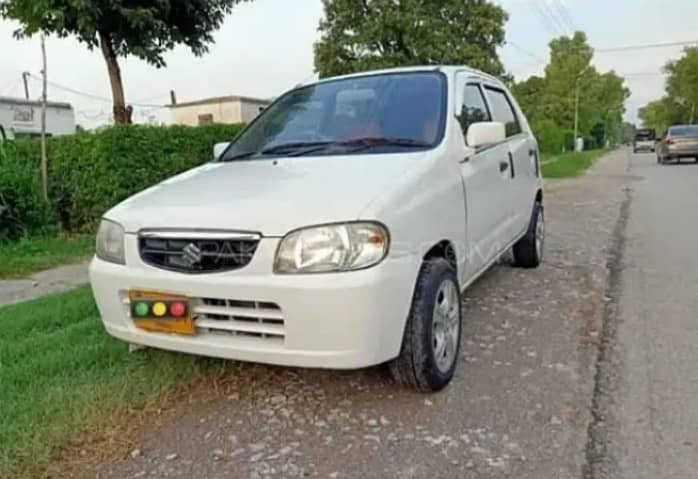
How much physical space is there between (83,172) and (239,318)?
6061 mm

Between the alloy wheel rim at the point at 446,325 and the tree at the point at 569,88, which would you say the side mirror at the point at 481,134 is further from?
the tree at the point at 569,88

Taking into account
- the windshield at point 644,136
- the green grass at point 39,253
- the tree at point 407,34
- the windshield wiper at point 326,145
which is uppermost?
the tree at point 407,34

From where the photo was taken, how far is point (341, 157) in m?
3.21

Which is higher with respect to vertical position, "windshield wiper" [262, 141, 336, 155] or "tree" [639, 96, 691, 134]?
"tree" [639, 96, 691, 134]

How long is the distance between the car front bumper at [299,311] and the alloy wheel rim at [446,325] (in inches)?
12.9

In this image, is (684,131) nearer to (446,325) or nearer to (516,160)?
(516,160)

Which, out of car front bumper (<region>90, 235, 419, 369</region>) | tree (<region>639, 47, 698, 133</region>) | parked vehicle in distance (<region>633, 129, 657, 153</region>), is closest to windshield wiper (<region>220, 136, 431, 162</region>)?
car front bumper (<region>90, 235, 419, 369</region>)

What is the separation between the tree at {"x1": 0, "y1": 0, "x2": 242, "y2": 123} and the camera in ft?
25.5

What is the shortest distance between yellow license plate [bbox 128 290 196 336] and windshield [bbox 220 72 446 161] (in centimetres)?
121

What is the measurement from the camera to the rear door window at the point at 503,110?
4.56m

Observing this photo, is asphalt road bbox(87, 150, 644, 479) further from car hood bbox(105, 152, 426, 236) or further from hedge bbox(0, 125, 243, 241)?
hedge bbox(0, 125, 243, 241)

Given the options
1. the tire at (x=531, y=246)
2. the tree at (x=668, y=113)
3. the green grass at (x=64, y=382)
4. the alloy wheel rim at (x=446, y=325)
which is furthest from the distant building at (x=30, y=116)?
the tree at (x=668, y=113)

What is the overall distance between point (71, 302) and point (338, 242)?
301 cm

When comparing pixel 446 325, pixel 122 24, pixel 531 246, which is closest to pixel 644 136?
pixel 122 24
